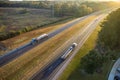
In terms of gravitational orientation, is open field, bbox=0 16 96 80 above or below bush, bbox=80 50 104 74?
below

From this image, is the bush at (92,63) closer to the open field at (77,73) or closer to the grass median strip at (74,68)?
the open field at (77,73)

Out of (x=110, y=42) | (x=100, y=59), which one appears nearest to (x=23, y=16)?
(x=110, y=42)

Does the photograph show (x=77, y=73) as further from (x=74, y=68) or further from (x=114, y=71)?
(x=114, y=71)

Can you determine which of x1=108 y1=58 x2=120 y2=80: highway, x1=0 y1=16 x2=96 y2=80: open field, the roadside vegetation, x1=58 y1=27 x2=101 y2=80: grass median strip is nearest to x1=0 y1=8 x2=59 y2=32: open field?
x1=0 y1=16 x2=96 y2=80: open field

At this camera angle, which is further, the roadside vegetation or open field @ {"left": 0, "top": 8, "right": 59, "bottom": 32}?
open field @ {"left": 0, "top": 8, "right": 59, "bottom": 32}

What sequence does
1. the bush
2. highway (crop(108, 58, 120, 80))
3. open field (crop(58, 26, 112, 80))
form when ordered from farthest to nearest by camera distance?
the bush < open field (crop(58, 26, 112, 80)) < highway (crop(108, 58, 120, 80))

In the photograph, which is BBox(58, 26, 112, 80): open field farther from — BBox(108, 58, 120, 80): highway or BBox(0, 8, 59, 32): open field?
BBox(0, 8, 59, 32): open field

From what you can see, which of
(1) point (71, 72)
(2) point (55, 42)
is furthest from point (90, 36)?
(1) point (71, 72)

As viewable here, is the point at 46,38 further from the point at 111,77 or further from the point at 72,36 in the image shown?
the point at 111,77
